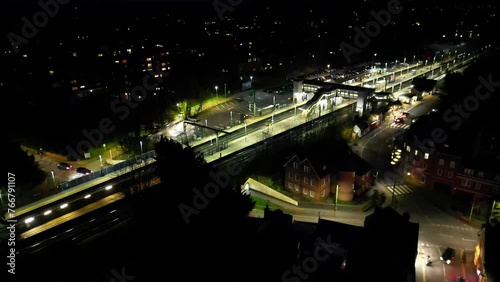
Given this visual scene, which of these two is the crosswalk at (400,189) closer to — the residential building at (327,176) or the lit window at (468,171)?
the residential building at (327,176)

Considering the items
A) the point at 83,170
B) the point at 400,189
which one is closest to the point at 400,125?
the point at 400,189

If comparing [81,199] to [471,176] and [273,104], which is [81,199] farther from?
[273,104]

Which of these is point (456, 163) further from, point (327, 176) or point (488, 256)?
point (488, 256)

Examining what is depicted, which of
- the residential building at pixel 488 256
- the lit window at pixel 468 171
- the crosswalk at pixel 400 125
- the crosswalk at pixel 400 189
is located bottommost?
the crosswalk at pixel 400 189

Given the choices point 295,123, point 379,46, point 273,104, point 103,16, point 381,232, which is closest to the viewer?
point 381,232

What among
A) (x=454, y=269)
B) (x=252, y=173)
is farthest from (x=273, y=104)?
(x=454, y=269)

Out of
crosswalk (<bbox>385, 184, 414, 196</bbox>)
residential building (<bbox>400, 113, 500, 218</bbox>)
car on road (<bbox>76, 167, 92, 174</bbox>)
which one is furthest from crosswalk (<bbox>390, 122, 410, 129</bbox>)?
car on road (<bbox>76, 167, 92, 174</bbox>)

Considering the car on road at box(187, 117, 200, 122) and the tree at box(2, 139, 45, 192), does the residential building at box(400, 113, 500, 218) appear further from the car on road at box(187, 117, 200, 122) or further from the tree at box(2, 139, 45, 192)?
the tree at box(2, 139, 45, 192)

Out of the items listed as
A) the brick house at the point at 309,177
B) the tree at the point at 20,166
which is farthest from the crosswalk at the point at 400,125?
the tree at the point at 20,166

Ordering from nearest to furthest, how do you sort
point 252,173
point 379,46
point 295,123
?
1. point 252,173
2. point 295,123
3. point 379,46
